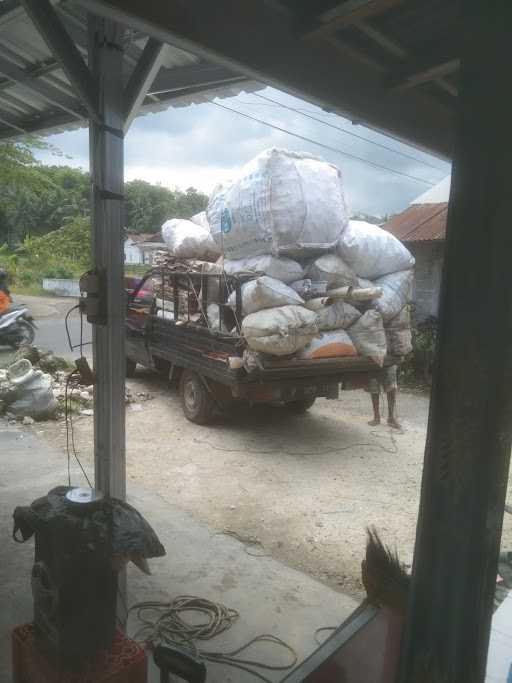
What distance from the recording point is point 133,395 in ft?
25.2

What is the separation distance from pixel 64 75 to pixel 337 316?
3107mm

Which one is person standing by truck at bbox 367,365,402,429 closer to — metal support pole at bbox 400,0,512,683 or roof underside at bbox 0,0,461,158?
roof underside at bbox 0,0,461,158

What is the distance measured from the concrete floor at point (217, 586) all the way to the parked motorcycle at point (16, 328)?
676 centimetres

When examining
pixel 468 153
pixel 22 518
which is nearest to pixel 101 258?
pixel 22 518

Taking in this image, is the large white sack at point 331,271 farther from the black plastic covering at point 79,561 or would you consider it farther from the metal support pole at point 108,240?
the black plastic covering at point 79,561

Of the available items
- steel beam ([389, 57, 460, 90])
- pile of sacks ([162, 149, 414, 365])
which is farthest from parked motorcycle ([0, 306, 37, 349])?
steel beam ([389, 57, 460, 90])

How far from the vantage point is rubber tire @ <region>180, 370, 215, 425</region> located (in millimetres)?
6188

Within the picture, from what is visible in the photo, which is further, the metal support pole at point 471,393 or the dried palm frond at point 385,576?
the dried palm frond at point 385,576

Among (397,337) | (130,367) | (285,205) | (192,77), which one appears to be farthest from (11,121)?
(130,367)

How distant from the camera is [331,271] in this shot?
5.11 metres

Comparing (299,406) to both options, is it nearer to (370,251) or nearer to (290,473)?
(290,473)

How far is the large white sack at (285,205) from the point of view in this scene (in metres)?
4.81

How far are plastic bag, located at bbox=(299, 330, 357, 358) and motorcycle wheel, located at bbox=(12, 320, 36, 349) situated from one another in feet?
23.8

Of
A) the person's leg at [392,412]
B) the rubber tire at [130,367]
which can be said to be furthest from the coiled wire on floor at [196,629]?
the rubber tire at [130,367]
